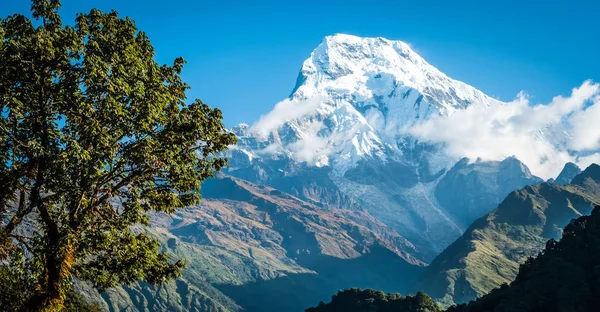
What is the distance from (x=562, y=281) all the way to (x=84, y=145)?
16428 centimetres

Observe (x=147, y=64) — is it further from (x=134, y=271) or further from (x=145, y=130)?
(x=134, y=271)

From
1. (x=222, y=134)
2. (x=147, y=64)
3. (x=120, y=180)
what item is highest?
(x=147, y=64)

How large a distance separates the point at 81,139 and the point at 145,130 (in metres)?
2.88

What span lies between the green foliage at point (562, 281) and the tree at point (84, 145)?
138155 millimetres

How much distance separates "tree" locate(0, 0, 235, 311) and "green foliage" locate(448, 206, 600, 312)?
453 feet

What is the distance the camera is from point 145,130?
2441 centimetres

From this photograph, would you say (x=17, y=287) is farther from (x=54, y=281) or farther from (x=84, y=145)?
(x=84, y=145)

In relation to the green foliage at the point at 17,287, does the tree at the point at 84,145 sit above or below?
above

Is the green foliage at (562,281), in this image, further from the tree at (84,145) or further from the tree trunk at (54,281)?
the tree trunk at (54,281)

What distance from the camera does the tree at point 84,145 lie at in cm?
2283

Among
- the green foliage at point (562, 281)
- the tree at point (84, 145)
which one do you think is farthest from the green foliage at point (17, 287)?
the green foliage at point (562, 281)

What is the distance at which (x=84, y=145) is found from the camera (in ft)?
75.9

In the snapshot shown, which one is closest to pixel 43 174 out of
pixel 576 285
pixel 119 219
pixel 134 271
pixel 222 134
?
pixel 119 219

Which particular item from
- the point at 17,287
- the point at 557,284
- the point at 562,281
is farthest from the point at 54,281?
the point at 562,281
